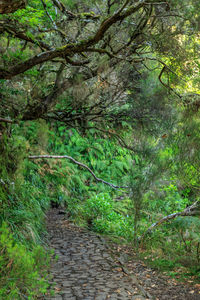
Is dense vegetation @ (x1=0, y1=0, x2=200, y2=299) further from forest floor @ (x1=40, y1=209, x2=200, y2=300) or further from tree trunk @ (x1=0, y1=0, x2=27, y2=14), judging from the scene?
forest floor @ (x1=40, y1=209, x2=200, y2=300)

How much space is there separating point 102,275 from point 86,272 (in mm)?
225

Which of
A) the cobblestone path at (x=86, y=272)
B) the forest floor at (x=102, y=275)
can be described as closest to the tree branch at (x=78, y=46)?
the forest floor at (x=102, y=275)

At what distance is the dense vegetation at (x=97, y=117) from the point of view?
3742mm

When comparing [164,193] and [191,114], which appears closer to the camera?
[191,114]

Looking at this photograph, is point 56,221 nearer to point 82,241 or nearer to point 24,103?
point 82,241

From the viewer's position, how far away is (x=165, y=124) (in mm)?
7070

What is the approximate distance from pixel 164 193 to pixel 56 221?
11.0 feet

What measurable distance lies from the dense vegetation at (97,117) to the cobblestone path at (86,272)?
289 millimetres

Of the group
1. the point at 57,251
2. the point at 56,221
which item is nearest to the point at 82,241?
the point at 57,251

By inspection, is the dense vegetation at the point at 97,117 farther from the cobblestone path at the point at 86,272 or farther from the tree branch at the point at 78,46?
the cobblestone path at the point at 86,272

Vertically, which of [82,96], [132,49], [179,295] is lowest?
[179,295]

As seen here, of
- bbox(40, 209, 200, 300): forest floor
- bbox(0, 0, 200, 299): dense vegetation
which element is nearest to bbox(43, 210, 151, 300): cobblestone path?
bbox(40, 209, 200, 300): forest floor

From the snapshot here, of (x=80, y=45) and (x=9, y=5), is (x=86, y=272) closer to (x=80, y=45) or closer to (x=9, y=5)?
(x=80, y=45)

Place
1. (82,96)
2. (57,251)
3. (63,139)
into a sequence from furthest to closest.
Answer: (63,139) → (82,96) → (57,251)
